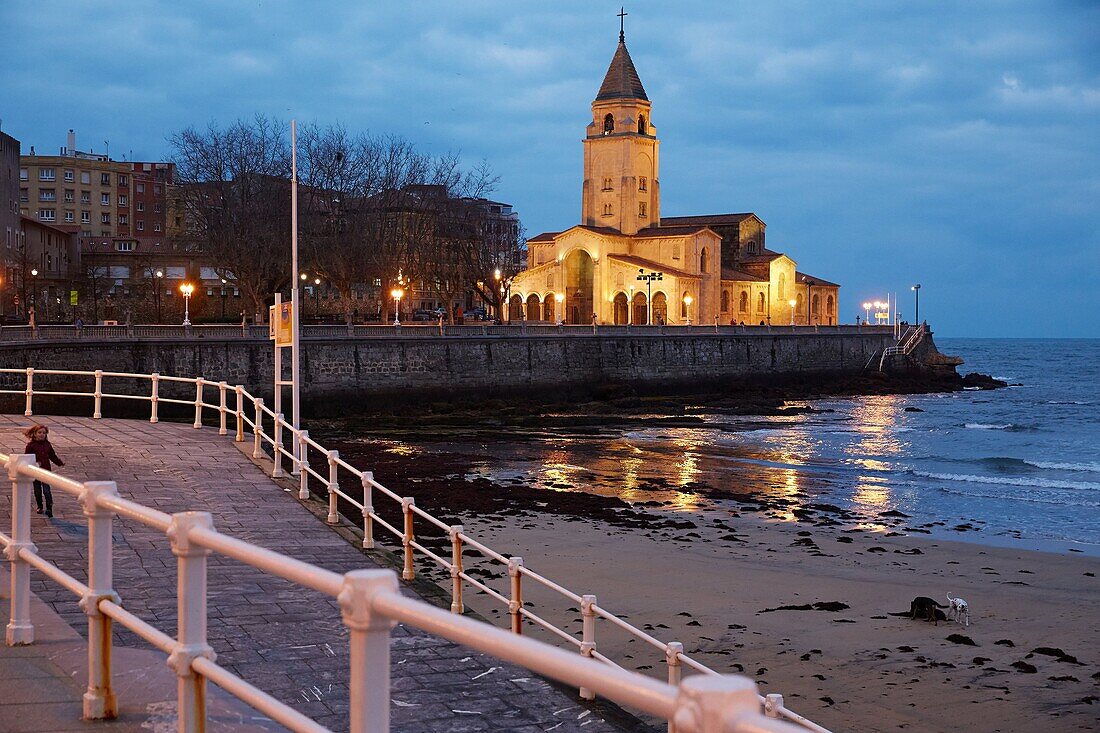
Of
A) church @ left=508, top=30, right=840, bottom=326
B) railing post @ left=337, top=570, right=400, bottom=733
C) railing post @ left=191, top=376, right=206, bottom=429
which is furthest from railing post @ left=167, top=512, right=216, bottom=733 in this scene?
church @ left=508, top=30, right=840, bottom=326

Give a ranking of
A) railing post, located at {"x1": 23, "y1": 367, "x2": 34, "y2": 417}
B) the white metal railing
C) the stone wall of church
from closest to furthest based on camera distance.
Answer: the white metal railing, railing post, located at {"x1": 23, "y1": 367, "x2": 34, "y2": 417}, the stone wall of church

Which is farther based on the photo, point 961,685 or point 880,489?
point 880,489

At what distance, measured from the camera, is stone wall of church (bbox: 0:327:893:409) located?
44562 millimetres

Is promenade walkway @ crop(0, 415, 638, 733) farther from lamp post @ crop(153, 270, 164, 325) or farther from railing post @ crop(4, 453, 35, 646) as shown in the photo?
lamp post @ crop(153, 270, 164, 325)

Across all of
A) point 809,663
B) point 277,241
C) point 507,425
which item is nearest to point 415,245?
point 277,241

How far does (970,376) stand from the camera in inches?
3728

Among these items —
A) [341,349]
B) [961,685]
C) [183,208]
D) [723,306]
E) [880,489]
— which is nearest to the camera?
[961,685]

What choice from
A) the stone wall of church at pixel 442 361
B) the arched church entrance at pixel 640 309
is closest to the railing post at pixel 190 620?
the stone wall of church at pixel 442 361

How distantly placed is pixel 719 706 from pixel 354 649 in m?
1.27

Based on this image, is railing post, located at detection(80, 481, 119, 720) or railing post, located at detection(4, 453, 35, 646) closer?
railing post, located at detection(80, 481, 119, 720)

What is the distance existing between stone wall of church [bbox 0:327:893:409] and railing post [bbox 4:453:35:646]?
32455 mm

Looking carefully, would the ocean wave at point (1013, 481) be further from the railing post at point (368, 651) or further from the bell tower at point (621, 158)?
the bell tower at point (621, 158)

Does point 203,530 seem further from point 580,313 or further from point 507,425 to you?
point 580,313

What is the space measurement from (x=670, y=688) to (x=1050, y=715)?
37.8ft
